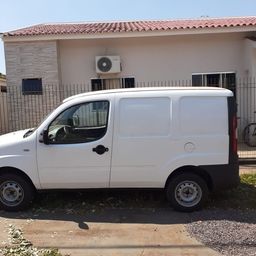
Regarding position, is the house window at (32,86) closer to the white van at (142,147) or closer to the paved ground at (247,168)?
the paved ground at (247,168)

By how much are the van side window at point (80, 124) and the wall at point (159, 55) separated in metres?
8.28

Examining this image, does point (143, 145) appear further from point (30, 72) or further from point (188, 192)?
point (30, 72)

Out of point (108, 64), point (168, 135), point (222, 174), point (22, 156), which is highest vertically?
point (108, 64)

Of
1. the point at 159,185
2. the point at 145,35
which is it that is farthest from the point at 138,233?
the point at 145,35

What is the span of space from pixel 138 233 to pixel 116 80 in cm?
978

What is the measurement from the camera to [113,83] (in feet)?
50.2

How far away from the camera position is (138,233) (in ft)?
19.6

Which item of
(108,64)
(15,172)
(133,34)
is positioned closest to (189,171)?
(15,172)

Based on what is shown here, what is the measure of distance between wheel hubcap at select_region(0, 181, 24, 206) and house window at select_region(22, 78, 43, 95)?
319 inches

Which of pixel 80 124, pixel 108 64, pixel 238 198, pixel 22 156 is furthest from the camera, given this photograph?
pixel 108 64

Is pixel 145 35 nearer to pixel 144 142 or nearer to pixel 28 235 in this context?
pixel 144 142

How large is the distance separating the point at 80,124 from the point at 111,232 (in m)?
1.85

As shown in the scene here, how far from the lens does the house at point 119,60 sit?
48.1 feet

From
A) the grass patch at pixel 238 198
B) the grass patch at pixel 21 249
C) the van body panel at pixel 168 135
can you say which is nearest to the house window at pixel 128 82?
the grass patch at pixel 238 198
